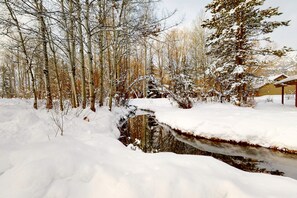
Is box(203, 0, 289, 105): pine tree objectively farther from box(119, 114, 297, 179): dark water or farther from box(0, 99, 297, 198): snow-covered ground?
box(0, 99, 297, 198): snow-covered ground

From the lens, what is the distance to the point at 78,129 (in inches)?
229

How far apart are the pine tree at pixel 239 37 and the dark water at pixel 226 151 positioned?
648 cm

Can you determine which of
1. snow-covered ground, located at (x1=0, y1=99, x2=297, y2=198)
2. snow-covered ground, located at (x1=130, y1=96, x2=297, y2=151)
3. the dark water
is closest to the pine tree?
snow-covered ground, located at (x1=130, y1=96, x2=297, y2=151)

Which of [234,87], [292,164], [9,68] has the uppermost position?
[9,68]

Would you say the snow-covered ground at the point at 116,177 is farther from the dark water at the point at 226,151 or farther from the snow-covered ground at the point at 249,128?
the snow-covered ground at the point at 249,128

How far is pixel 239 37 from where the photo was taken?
12.6m

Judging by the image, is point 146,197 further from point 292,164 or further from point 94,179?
point 292,164

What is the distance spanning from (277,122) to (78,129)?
22.6 ft

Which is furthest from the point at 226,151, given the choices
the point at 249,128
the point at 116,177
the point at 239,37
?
the point at 239,37

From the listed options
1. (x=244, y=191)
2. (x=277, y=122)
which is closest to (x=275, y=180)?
(x=244, y=191)

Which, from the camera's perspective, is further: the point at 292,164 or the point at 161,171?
the point at 292,164

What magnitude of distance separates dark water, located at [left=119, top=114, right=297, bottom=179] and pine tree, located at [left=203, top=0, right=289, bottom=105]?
648 cm

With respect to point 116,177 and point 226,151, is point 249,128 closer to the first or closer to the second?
point 226,151

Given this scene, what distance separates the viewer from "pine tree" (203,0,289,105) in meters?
12.0
